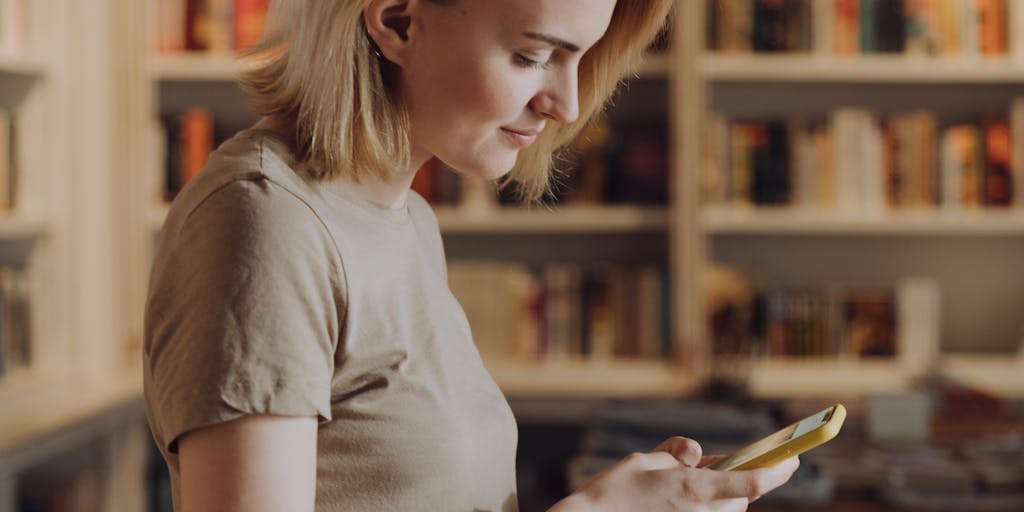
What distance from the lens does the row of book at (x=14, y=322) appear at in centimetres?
290

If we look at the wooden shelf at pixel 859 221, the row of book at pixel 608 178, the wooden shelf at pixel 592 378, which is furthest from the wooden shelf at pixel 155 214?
the wooden shelf at pixel 859 221

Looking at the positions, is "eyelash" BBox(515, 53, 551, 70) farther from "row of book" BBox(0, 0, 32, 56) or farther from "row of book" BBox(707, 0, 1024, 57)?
"row of book" BBox(707, 0, 1024, 57)

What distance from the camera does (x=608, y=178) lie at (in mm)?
3479

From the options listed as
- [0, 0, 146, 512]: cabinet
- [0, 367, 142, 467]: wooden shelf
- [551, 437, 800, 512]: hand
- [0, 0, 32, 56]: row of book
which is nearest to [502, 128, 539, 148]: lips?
[551, 437, 800, 512]: hand

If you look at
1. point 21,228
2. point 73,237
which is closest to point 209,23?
point 73,237

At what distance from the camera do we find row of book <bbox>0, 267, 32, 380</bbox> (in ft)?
9.51

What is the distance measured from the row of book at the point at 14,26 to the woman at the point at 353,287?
7.17 ft

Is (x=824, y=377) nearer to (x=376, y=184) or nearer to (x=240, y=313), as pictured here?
(x=376, y=184)

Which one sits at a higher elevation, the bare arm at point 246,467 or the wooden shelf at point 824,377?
the bare arm at point 246,467

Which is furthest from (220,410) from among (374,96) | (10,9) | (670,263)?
(670,263)

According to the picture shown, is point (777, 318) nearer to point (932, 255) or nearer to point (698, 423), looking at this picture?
point (932, 255)

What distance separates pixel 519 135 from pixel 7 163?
229 centimetres

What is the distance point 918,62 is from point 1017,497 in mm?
1704

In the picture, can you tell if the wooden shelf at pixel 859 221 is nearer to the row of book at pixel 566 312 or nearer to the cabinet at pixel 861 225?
the cabinet at pixel 861 225
